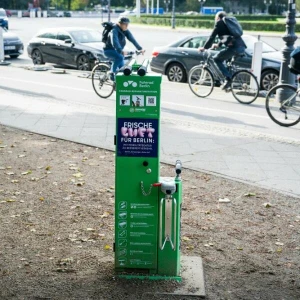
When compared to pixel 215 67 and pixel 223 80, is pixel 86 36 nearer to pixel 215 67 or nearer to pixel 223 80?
pixel 215 67

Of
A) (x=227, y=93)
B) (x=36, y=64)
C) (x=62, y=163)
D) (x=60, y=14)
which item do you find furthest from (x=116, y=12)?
(x=62, y=163)

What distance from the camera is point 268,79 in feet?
53.4

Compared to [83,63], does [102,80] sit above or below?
above

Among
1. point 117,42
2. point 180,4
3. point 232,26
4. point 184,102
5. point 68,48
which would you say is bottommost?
point 184,102

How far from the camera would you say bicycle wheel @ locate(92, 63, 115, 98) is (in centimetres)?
1477

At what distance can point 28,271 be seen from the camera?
16.9 ft

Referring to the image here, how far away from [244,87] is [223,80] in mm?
871

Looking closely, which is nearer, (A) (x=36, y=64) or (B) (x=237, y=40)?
(B) (x=237, y=40)

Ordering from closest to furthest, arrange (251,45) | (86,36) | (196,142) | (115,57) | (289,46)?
(196,142)
(289,46)
(115,57)
(251,45)
(86,36)

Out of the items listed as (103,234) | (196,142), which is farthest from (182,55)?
(103,234)

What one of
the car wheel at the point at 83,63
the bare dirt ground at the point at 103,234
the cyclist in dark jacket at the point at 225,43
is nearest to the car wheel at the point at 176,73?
the cyclist in dark jacket at the point at 225,43

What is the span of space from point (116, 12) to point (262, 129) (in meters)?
93.6

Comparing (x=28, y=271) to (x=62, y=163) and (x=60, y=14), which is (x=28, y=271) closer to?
(x=62, y=163)

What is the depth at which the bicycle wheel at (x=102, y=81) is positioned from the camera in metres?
14.8
